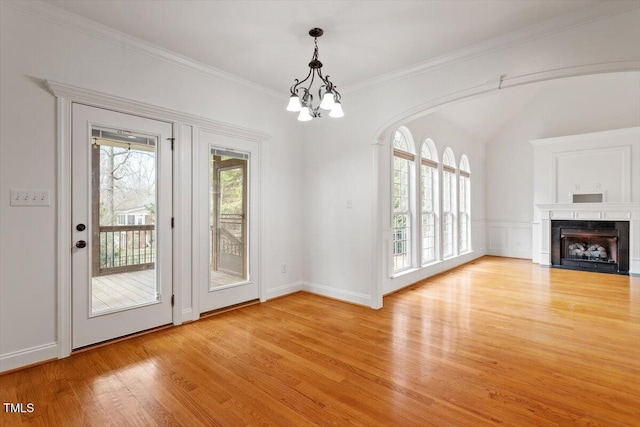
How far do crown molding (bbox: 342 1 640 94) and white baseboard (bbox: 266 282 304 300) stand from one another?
123 inches

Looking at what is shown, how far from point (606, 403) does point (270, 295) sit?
3.51 m

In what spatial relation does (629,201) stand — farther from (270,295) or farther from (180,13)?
(180,13)

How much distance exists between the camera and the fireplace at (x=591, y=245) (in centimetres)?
630

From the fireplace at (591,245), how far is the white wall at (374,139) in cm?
508

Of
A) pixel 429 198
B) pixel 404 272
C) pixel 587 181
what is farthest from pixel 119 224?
pixel 587 181

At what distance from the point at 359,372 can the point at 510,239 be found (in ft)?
25.0

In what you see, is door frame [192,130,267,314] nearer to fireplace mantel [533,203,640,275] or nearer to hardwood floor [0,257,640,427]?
hardwood floor [0,257,640,427]

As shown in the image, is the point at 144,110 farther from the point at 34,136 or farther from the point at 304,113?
the point at 304,113

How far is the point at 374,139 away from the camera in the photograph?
4.00 metres

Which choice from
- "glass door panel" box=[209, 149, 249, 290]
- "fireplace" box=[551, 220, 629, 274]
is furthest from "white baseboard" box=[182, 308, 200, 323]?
"fireplace" box=[551, 220, 629, 274]

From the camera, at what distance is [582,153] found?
6.83 metres

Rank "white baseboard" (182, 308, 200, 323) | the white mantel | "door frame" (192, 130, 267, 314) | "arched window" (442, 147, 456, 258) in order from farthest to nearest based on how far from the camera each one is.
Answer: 1. "arched window" (442, 147, 456, 258)
2. the white mantel
3. "door frame" (192, 130, 267, 314)
4. "white baseboard" (182, 308, 200, 323)

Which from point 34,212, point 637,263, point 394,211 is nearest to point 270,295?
point 394,211

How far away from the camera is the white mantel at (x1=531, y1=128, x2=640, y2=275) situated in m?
6.25
